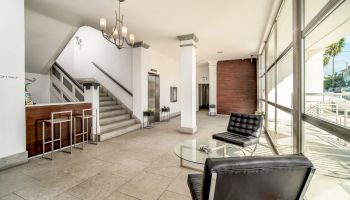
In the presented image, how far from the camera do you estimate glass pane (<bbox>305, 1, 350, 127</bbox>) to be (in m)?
1.60

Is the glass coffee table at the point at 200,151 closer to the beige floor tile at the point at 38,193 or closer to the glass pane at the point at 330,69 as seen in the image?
the glass pane at the point at 330,69

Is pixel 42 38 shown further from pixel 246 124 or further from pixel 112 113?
pixel 246 124

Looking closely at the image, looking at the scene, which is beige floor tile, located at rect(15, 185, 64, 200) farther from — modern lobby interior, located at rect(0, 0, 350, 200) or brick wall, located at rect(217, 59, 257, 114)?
brick wall, located at rect(217, 59, 257, 114)

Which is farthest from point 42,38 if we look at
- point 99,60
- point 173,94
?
point 173,94

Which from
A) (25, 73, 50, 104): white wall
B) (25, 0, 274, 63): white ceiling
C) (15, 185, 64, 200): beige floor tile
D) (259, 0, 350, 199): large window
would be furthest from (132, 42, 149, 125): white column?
(259, 0, 350, 199): large window

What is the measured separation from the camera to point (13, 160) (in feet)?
9.80

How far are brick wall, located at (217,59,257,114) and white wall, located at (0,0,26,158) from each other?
902 cm

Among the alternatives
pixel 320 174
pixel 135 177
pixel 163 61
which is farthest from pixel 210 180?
pixel 163 61

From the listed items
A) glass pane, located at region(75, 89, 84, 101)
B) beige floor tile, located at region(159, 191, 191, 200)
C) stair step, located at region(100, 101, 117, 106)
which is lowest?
beige floor tile, located at region(159, 191, 191, 200)

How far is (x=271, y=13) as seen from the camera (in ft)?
13.4

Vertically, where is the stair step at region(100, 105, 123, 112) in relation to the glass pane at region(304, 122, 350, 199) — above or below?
above

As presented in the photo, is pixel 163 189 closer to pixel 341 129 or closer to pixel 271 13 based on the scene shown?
pixel 341 129

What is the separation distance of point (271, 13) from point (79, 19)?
190 inches

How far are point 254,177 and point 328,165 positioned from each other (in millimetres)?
2747
